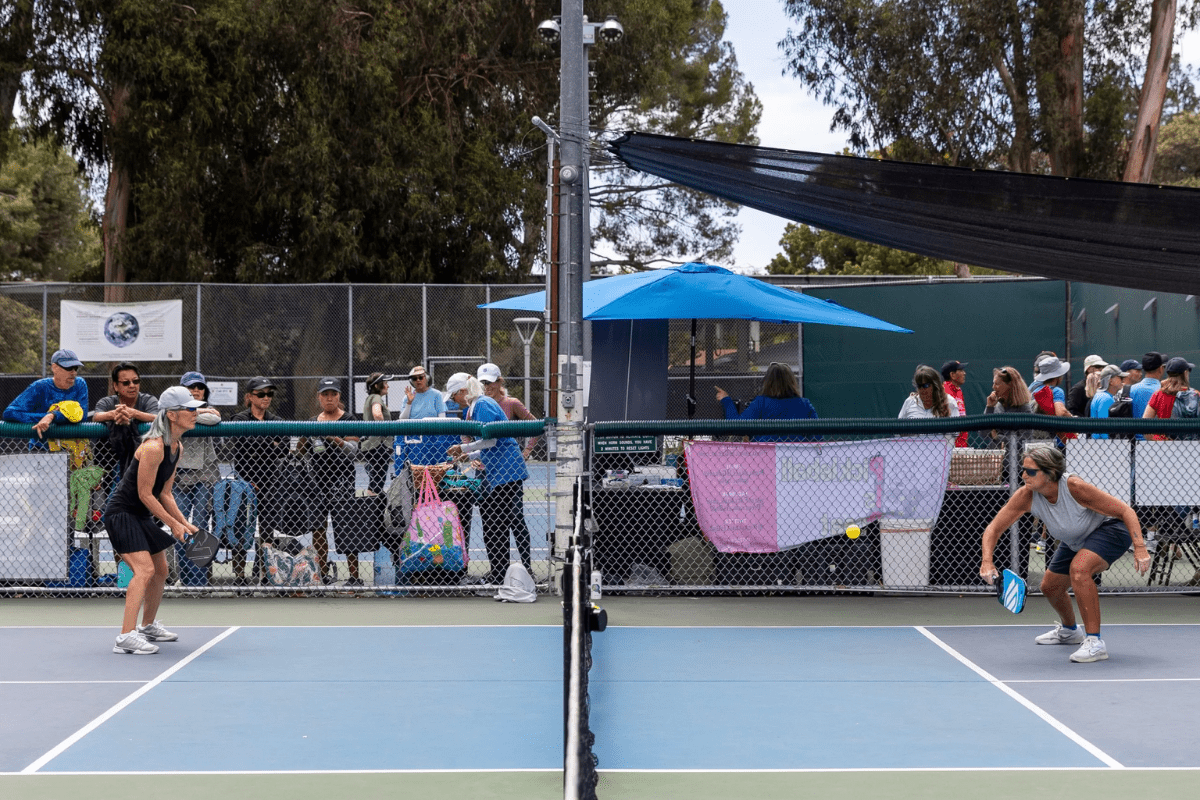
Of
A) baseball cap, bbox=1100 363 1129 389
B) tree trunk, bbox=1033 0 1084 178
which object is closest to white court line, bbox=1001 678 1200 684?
baseball cap, bbox=1100 363 1129 389

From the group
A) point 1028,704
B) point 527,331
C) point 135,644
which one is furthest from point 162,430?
point 527,331

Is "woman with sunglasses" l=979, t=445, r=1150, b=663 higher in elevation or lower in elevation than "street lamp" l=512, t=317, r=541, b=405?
lower

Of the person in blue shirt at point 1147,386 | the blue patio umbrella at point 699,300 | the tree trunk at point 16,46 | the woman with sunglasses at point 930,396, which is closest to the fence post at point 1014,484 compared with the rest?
the woman with sunglasses at point 930,396

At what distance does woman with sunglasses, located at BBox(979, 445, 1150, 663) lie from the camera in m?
7.61

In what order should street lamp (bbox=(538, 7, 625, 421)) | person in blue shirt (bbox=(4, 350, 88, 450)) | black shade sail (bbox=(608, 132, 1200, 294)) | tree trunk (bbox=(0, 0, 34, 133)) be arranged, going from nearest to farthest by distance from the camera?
black shade sail (bbox=(608, 132, 1200, 294)) < street lamp (bbox=(538, 7, 625, 421)) < person in blue shirt (bbox=(4, 350, 88, 450)) < tree trunk (bbox=(0, 0, 34, 133))

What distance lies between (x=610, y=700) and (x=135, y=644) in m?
3.21

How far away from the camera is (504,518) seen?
10.1m

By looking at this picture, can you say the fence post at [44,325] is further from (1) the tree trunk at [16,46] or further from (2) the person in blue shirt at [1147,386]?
(2) the person in blue shirt at [1147,386]

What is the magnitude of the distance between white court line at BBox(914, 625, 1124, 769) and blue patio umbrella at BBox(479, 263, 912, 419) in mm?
3495

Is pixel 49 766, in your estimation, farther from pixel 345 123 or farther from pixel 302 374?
pixel 345 123

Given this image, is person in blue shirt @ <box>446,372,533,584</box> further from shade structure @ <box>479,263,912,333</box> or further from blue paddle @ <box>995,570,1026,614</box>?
blue paddle @ <box>995,570,1026,614</box>

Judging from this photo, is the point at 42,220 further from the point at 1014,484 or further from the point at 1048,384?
the point at 1014,484

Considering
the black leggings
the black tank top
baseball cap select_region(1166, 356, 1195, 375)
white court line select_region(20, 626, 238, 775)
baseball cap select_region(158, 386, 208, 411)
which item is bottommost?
white court line select_region(20, 626, 238, 775)

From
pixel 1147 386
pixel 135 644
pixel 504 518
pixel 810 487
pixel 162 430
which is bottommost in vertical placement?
pixel 135 644
